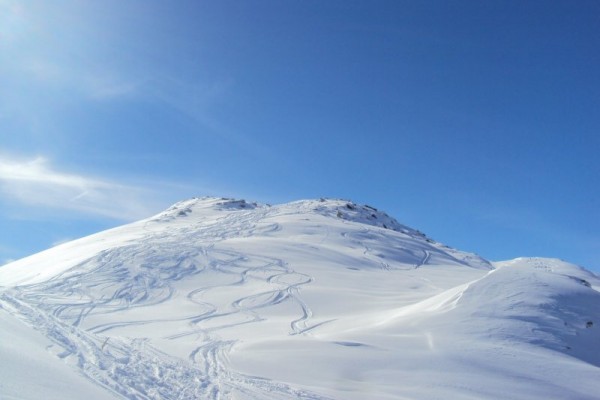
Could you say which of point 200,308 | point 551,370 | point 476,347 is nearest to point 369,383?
point 476,347

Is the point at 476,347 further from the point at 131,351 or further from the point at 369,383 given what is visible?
the point at 131,351

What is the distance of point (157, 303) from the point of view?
18672 mm

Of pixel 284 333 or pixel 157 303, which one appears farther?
pixel 157 303

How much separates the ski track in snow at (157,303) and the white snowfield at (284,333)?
Answer: 0.06m

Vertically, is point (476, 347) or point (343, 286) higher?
point (343, 286)

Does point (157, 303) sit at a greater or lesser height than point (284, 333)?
greater

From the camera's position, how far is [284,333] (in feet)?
46.1

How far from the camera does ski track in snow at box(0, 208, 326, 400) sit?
29.1ft

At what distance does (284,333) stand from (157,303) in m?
6.86

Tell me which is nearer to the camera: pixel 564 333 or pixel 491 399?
pixel 491 399

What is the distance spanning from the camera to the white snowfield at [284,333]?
895 centimetres

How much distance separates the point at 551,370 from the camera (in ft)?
36.0

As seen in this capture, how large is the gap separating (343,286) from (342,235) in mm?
16304

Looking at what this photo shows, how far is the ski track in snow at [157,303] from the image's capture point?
29.1ft
